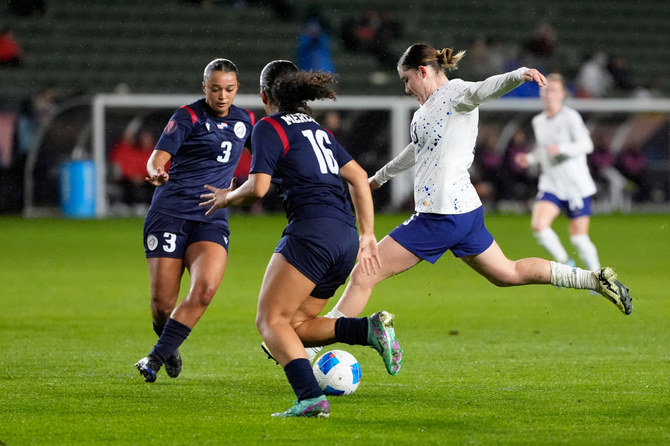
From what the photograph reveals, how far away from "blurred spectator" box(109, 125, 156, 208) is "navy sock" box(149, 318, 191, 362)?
17.3m

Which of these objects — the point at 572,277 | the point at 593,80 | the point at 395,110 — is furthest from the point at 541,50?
the point at 572,277

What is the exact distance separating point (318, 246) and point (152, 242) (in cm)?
195

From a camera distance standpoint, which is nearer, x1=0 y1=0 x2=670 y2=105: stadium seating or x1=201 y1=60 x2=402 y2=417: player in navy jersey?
x1=201 y1=60 x2=402 y2=417: player in navy jersey

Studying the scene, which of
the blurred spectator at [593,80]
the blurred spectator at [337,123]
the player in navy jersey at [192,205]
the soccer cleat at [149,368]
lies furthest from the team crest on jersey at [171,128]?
the blurred spectator at [593,80]

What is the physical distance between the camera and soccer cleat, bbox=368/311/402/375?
6.35 m

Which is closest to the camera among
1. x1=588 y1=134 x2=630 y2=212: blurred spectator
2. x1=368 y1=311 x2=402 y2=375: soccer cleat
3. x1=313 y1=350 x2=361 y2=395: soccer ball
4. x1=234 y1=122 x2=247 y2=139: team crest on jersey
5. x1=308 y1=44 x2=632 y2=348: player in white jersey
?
x1=368 y1=311 x2=402 y2=375: soccer cleat

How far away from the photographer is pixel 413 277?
15.0 meters

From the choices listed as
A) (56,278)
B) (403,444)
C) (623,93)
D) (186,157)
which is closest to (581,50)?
(623,93)

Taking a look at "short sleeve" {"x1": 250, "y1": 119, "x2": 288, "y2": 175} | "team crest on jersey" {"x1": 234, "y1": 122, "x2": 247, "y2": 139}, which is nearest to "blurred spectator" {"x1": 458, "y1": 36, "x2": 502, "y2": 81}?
"team crest on jersey" {"x1": 234, "y1": 122, "x2": 247, "y2": 139}

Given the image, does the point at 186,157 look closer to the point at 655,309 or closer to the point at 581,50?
the point at 655,309

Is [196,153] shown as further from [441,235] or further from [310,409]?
[310,409]

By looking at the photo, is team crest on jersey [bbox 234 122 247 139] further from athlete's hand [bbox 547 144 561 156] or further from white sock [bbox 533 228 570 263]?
white sock [bbox 533 228 570 263]

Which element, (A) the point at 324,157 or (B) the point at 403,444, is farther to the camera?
(A) the point at 324,157

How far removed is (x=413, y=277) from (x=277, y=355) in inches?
354
